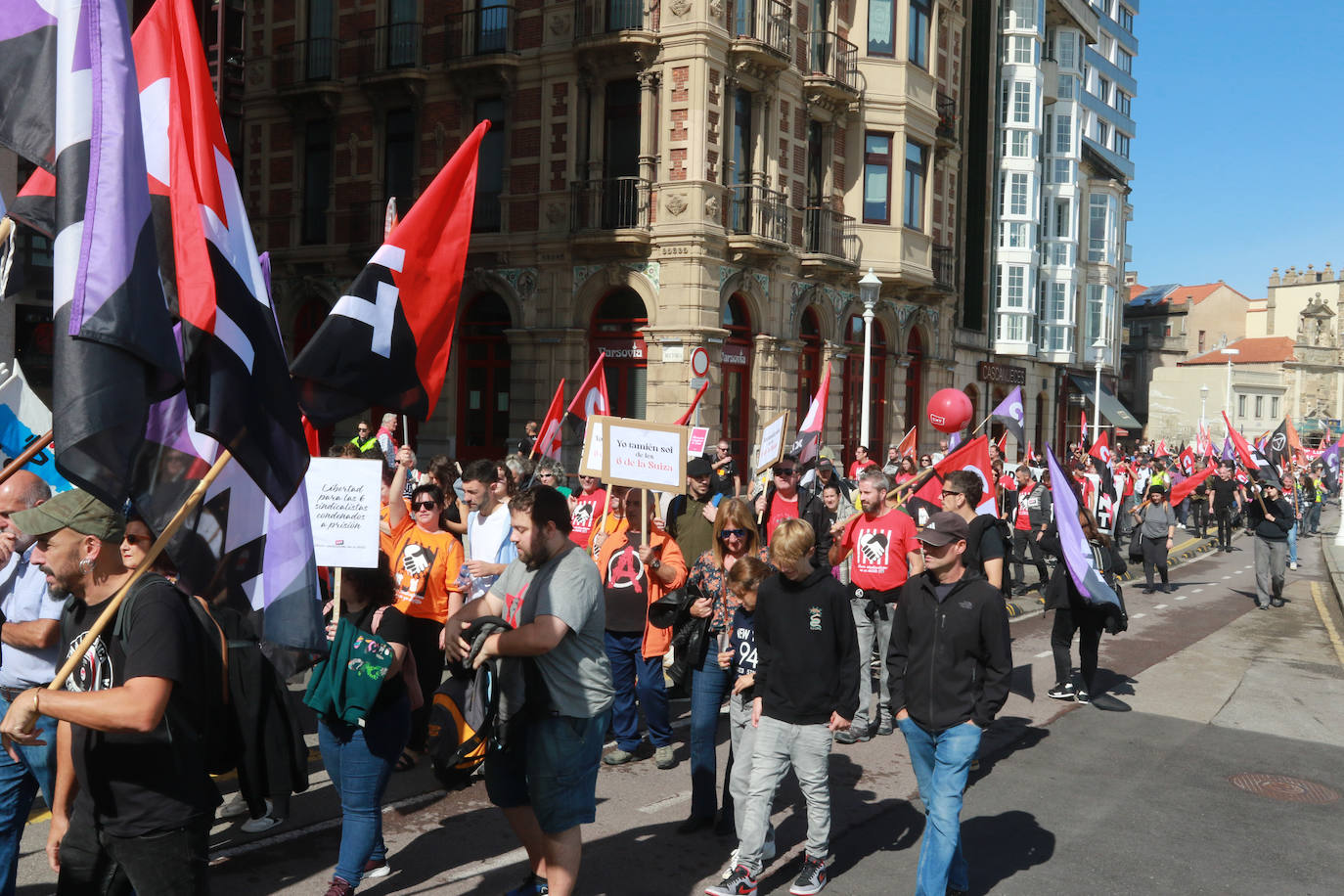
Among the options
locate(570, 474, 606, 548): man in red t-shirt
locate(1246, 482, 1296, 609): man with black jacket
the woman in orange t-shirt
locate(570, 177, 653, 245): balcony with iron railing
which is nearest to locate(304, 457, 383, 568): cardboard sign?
the woman in orange t-shirt

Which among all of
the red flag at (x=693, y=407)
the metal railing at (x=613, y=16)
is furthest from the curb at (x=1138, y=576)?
the metal railing at (x=613, y=16)

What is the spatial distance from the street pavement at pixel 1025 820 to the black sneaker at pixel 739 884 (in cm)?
22

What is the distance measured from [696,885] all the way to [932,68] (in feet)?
90.1

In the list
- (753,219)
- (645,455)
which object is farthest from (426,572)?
(753,219)

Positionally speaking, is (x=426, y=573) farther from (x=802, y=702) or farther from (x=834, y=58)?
(x=834, y=58)

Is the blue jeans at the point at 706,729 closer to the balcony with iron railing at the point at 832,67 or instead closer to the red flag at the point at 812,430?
the red flag at the point at 812,430

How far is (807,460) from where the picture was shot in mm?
16484

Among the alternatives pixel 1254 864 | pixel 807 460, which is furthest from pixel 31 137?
pixel 807 460

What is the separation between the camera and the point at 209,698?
152 inches

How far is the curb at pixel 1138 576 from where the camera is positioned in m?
15.2

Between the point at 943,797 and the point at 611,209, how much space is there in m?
19.0

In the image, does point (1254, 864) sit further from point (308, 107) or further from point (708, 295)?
point (308, 107)

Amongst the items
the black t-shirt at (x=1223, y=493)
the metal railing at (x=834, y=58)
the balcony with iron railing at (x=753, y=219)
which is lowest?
the black t-shirt at (x=1223, y=493)

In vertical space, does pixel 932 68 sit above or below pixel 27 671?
above
